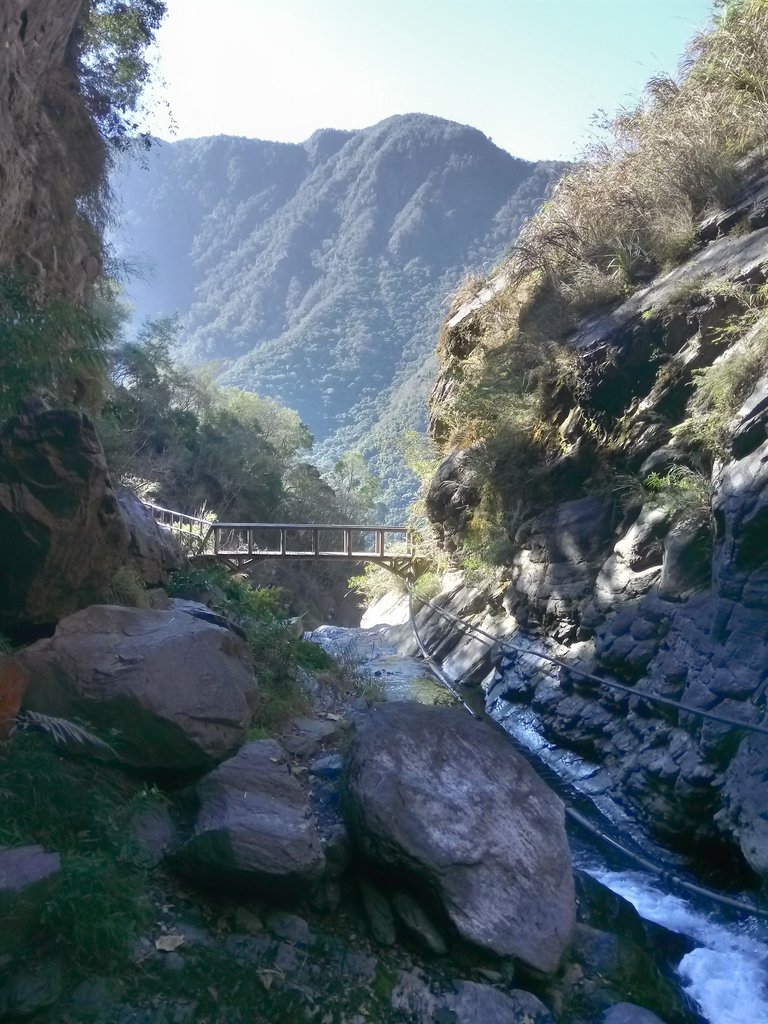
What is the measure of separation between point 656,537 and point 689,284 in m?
2.81

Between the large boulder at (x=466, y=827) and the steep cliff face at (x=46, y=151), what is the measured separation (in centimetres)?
434

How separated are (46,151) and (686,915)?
8.50m

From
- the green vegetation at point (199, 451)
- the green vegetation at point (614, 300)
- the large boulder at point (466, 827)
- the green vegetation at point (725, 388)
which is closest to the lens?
the large boulder at point (466, 827)

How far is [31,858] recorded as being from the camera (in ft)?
12.3

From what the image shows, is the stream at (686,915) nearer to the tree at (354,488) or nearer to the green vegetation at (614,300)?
the green vegetation at (614,300)

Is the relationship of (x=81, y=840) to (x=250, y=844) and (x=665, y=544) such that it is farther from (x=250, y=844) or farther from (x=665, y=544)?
(x=665, y=544)

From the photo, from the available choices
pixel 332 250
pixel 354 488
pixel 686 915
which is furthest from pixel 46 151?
pixel 332 250

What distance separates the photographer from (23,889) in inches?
141

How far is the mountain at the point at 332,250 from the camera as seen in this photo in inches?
2844

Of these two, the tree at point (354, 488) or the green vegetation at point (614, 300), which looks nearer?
the green vegetation at point (614, 300)

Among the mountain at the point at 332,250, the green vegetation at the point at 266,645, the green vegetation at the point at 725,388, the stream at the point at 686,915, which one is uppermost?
the mountain at the point at 332,250

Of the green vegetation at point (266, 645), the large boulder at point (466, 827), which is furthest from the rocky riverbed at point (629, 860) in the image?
the green vegetation at point (266, 645)

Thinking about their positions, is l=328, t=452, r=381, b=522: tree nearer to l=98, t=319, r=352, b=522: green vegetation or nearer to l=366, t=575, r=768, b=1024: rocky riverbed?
l=98, t=319, r=352, b=522: green vegetation

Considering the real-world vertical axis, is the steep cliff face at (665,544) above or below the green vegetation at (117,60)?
below
